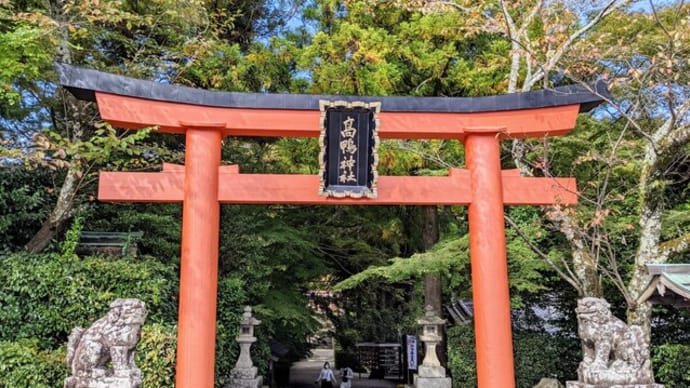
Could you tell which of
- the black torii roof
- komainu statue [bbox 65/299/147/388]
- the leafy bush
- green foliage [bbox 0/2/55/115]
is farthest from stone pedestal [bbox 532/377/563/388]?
green foliage [bbox 0/2/55/115]

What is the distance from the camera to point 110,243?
29.1 feet

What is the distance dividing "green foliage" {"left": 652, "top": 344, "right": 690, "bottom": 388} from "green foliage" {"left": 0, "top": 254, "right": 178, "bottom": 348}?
330 inches

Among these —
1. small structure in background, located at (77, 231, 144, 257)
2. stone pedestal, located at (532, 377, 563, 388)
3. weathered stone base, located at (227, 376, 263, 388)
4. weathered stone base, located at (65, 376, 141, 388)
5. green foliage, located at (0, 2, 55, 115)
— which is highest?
green foliage, located at (0, 2, 55, 115)

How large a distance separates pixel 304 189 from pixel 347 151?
78cm

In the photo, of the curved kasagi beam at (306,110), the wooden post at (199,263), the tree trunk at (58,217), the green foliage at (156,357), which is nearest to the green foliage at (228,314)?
the green foliage at (156,357)

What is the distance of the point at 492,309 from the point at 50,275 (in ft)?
20.7

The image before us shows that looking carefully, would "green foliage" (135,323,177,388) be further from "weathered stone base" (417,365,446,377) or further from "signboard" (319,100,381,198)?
"weathered stone base" (417,365,446,377)

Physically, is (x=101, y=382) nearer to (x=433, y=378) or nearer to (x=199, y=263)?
(x=199, y=263)

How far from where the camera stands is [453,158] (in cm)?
1031

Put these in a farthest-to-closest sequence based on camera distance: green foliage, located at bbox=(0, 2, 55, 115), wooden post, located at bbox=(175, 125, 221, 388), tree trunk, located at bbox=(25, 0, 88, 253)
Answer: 1. tree trunk, located at bbox=(25, 0, 88, 253)
2. green foliage, located at bbox=(0, 2, 55, 115)
3. wooden post, located at bbox=(175, 125, 221, 388)

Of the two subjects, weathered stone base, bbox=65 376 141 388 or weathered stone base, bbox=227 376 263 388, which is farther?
weathered stone base, bbox=227 376 263 388

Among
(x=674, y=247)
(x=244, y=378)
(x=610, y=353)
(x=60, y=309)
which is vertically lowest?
(x=244, y=378)

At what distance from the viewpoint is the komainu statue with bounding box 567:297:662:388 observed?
512 centimetres

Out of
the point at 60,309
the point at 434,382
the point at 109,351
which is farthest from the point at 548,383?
the point at 60,309
